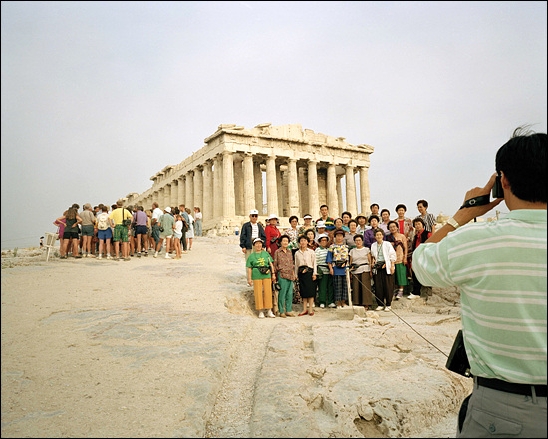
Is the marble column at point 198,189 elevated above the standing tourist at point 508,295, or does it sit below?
above

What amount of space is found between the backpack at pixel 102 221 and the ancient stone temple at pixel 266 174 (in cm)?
1286

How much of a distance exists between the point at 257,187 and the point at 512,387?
A: 33.1 metres

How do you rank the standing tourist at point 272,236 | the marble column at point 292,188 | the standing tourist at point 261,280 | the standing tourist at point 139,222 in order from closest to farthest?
1. the standing tourist at point 261,280
2. the standing tourist at point 272,236
3. the standing tourist at point 139,222
4. the marble column at point 292,188

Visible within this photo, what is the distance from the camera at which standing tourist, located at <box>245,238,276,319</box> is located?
884 cm

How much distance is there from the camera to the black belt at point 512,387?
1945 mm

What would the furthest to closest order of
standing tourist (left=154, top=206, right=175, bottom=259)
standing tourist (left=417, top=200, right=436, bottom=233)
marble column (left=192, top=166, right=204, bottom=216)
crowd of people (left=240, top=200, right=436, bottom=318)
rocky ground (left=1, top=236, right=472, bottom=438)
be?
marble column (left=192, top=166, right=204, bottom=216)
standing tourist (left=154, top=206, right=175, bottom=259)
standing tourist (left=417, top=200, right=436, bottom=233)
crowd of people (left=240, top=200, right=436, bottom=318)
rocky ground (left=1, top=236, right=472, bottom=438)

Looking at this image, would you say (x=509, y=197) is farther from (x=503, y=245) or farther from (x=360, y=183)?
(x=360, y=183)

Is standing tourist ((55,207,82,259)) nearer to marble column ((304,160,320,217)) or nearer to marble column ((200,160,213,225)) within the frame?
marble column ((200,160,213,225))

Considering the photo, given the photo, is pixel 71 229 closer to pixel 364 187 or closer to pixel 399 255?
pixel 399 255

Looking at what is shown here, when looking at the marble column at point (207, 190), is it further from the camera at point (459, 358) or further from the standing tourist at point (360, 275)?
the camera at point (459, 358)

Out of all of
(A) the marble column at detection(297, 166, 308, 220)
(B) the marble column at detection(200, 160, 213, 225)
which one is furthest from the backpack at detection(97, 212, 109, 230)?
(A) the marble column at detection(297, 166, 308, 220)

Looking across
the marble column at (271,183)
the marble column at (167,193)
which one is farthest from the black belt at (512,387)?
the marble column at (167,193)

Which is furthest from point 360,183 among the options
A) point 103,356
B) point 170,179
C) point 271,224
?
point 103,356

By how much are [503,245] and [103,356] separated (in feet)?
13.3
